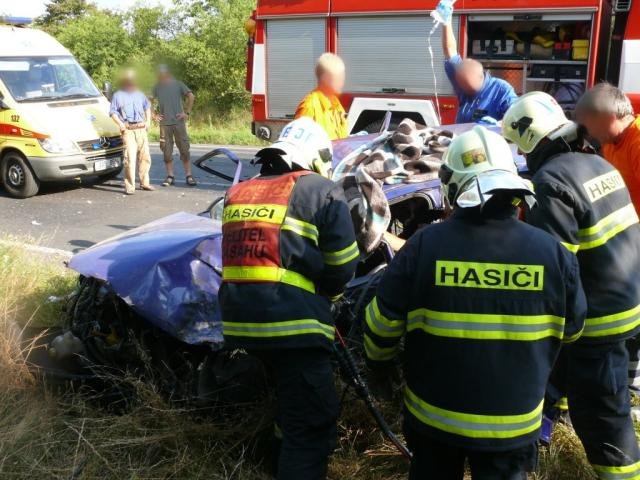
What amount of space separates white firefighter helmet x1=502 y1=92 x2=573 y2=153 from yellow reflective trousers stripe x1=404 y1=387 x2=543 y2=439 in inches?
47.0

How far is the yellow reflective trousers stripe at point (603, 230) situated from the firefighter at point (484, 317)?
548 millimetres

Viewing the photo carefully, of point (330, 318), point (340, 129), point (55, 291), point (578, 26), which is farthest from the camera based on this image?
point (578, 26)

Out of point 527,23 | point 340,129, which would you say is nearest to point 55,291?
point 340,129

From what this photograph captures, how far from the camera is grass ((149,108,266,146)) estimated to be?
51.7ft

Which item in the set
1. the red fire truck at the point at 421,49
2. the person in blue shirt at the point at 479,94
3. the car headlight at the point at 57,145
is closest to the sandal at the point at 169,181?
the car headlight at the point at 57,145

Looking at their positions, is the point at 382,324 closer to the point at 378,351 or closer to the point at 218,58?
the point at 378,351

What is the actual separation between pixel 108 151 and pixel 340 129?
5189mm

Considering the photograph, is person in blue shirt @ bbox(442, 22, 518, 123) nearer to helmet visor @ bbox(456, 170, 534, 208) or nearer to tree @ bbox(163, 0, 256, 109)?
helmet visor @ bbox(456, 170, 534, 208)

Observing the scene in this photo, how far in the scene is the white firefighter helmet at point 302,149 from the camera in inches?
109

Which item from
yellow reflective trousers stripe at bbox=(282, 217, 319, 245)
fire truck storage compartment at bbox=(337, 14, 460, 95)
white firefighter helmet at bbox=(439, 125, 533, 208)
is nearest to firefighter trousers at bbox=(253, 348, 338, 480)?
yellow reflective trousers stripe at bbox=(282, 217, 319, 245)

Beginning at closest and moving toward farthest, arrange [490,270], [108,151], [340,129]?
[490,270] < [340,129] < [108,151]

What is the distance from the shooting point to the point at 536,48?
25.4 feet

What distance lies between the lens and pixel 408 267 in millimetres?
2068

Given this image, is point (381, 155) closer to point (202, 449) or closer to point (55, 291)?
point (202, 449)
